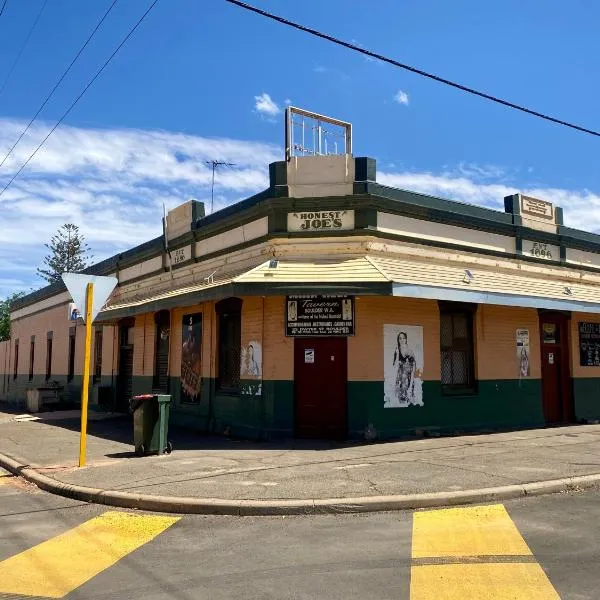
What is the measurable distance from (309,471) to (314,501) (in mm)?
2010

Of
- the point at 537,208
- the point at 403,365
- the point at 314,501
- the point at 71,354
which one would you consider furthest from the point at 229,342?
the point at 71,354

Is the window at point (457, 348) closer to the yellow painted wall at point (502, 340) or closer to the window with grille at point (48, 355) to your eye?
the yellow painted wall at point (502, 340)

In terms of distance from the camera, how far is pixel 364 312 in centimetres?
1286

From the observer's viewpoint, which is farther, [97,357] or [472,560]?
[97,357]

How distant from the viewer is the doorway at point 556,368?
650 inches

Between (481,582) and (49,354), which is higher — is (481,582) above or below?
below

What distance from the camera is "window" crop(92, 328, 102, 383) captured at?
23.1 m

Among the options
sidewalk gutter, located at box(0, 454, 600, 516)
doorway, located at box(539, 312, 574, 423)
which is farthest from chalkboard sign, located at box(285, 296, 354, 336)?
doorway, located at box(539, 312, 574, 423)

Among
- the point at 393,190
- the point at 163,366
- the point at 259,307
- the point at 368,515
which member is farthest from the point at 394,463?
the point at 163,366

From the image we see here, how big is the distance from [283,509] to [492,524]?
235cm

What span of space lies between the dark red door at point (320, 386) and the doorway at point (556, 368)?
6.63 m

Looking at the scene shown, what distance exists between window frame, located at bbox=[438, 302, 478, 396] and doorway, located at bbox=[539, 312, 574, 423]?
2841 mm

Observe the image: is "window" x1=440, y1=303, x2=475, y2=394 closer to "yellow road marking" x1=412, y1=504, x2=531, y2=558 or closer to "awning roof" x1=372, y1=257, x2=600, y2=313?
"awning roof" x1=372, y1=257, x2=600, y2=313

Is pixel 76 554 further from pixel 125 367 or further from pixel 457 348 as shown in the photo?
pixel 125 367
